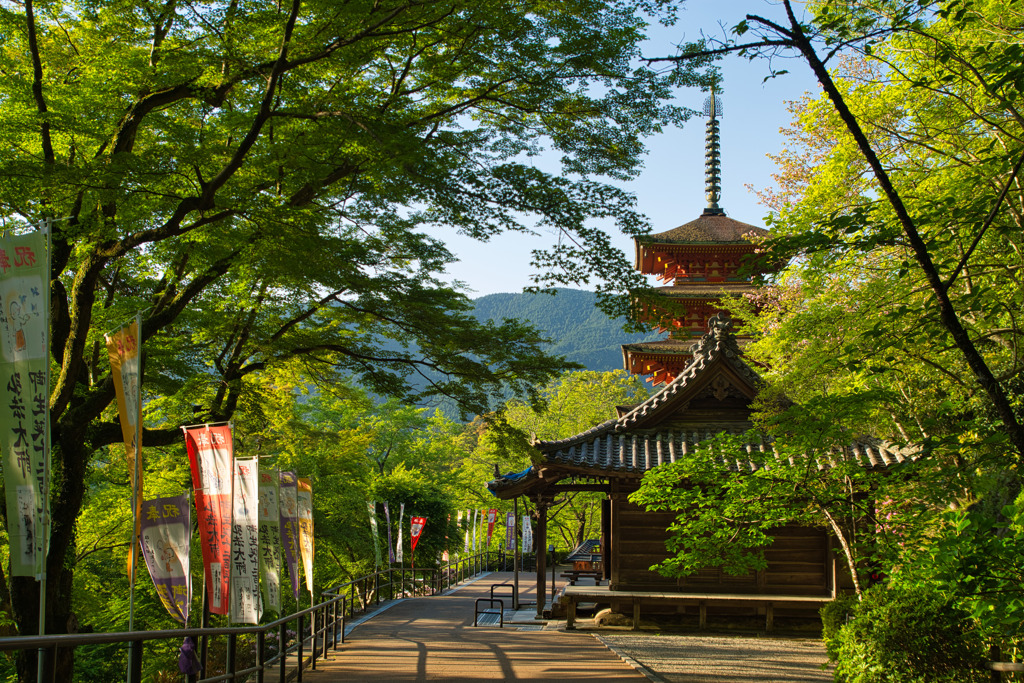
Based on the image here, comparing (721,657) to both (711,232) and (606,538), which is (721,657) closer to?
(606,538)

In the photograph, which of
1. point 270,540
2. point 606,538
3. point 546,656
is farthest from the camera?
point 606,538

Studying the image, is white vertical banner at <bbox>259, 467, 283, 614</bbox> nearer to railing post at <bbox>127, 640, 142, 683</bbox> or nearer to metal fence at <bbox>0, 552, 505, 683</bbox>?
metal fence at <bbox>0, 552, 505, 683</bbox>

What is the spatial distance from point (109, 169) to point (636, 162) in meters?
6.70

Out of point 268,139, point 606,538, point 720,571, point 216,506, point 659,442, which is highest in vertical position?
point 268,139

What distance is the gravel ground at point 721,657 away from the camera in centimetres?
1049

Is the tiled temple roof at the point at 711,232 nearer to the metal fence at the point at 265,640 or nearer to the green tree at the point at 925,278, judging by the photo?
the green tree at the point at 925,278

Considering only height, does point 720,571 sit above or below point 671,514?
below

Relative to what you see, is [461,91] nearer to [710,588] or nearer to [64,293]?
[64,293]

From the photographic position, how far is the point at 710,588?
15.9 metres

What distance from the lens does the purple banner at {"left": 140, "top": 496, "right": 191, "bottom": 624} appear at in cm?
1005

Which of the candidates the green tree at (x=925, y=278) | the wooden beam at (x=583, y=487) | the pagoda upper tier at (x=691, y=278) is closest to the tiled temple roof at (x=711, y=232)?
the pagoda upper tier at (x=691, y=278)

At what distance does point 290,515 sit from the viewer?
1235 cm

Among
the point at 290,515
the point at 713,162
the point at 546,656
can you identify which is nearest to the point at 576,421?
the point at 713,162

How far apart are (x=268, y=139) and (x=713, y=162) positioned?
27762 mm
